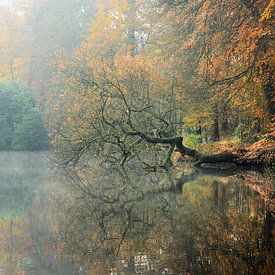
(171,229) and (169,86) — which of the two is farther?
(169,86)

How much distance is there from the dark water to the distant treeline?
19364 millimetres

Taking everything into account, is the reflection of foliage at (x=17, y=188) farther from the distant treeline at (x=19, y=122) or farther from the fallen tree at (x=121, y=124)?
the distant treeline at (x=19, y=122)

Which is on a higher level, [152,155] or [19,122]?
[19,122]

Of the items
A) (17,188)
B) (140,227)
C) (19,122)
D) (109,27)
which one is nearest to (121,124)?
(17,188)

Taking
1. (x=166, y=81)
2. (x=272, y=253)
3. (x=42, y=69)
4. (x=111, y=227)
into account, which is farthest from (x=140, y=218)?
(x=42, y=69)

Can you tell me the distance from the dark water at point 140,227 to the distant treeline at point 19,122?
19364 millimetres

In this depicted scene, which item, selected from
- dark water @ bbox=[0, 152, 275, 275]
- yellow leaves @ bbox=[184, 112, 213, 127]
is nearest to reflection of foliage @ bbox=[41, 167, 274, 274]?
dark water @ bbox=[0, 152, 275, 275]

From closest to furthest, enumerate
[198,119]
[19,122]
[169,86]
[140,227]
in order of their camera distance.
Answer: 1. [140,227]
2. [169,86]
3. [198,119]
4. [19,122]

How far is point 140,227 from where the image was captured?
7703 millimetres

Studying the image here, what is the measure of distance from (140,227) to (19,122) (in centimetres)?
2697

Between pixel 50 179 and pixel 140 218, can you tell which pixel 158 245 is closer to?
pixel 140 218

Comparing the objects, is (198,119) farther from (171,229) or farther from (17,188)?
(171,229)

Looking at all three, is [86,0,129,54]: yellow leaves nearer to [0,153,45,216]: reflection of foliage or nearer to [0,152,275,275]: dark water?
[0,153,45,216]: reflection of foliage

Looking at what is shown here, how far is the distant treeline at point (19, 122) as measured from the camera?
3247 cm
